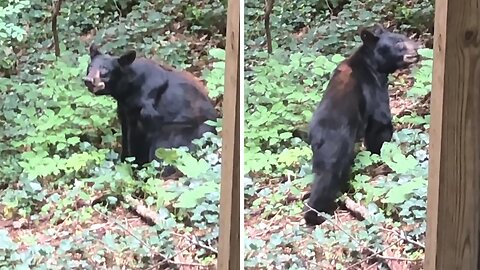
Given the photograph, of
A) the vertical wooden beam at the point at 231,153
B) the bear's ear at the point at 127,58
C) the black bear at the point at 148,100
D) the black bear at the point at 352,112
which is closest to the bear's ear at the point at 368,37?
the black bear at the point at 352,112

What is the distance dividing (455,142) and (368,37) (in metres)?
0.31

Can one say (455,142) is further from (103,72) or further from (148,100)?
(103,72)

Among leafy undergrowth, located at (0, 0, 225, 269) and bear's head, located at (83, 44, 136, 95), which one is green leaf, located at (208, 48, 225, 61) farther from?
bear's head, located at (83, 44, 136, 95)

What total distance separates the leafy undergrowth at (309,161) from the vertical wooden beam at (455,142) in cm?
3

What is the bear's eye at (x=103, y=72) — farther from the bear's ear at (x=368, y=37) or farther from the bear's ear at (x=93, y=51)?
the bear's ear at (x=368, y=37)

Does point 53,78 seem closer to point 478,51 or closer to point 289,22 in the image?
point 289,22

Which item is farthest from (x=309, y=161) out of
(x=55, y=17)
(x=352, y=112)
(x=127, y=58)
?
(x=55, y=17)

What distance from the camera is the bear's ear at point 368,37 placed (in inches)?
67.4

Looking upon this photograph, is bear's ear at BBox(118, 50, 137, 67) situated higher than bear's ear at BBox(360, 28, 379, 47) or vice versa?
bear's ear at BBox(360, 28, 379, 47)

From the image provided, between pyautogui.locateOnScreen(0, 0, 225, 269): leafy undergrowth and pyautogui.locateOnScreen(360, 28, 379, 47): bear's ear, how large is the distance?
1.09 ft

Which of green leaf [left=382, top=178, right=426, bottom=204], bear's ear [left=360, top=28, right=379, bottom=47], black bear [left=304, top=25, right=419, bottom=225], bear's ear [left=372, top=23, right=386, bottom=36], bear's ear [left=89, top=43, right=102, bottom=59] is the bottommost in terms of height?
green leaf [left=382, top=178, right=426, bottom=204]

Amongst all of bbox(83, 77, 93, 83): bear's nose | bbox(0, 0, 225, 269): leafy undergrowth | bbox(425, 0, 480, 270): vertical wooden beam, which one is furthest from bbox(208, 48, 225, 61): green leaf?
bbox(425, 0, 480, 270): vertical wooden beam

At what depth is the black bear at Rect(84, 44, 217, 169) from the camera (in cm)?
179

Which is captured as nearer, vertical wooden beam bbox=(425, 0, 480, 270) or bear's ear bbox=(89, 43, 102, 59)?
vertical wooden beam bbox=(425, 0, 480, 270)
